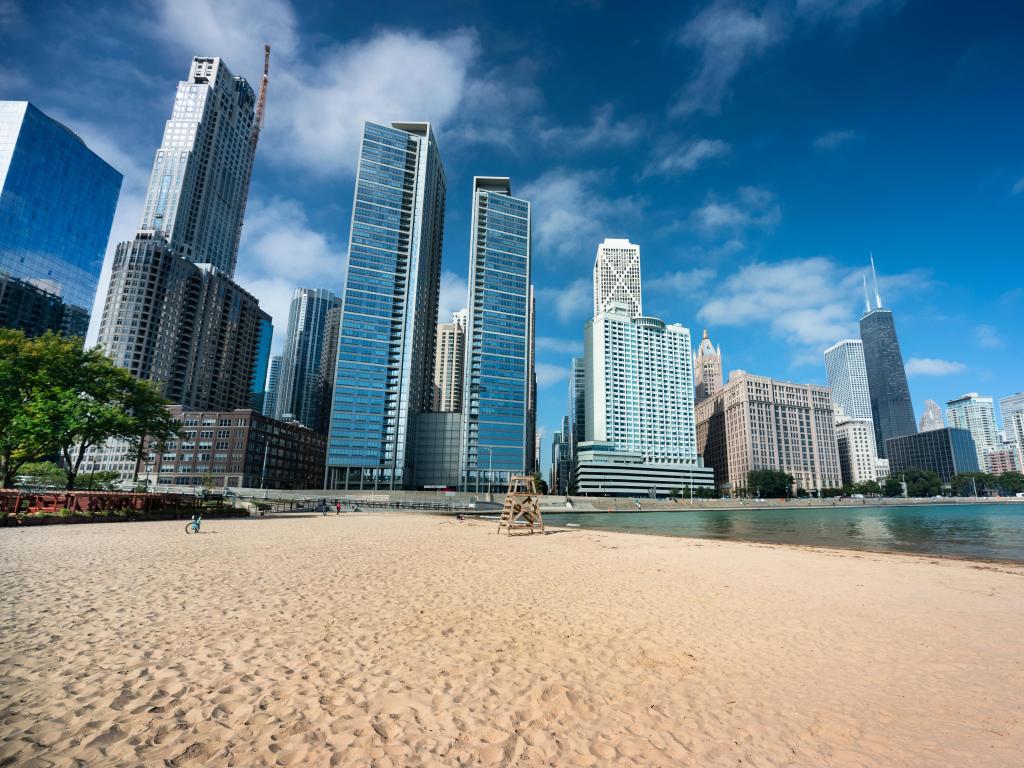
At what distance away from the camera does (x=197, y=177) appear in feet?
597

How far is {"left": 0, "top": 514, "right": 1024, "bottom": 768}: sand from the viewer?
5.52 metres

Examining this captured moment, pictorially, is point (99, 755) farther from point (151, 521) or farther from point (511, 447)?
point (511, 447)

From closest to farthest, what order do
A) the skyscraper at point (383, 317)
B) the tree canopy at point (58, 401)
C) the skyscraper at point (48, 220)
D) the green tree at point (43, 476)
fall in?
the tree canopy at point (58, 401), the green tree at point (43, 476), the skyscraper at point (48, 220), the skyscraper at point (383, 317)

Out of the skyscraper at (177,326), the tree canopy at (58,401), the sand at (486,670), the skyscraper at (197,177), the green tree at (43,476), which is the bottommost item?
the sand at (486,670)

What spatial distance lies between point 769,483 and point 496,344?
375 feet

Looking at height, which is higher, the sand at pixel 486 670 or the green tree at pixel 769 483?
the green tree at pixel 769 483

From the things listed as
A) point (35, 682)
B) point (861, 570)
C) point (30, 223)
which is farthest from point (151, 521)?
point (30, 223)

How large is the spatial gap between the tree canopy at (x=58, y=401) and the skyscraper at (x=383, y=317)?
299ft

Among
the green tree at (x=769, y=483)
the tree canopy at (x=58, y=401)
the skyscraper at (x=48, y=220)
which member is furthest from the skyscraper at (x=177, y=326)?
the green tree at (x=769, y=483)

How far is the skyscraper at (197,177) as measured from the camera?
564ft

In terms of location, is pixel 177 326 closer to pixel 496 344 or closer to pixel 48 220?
pixel 48 220

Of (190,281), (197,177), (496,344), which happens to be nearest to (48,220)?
(190,281)

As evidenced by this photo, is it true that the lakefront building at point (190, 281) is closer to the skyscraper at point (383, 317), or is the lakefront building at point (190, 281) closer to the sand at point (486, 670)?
the skyscraper at point (383, 317)

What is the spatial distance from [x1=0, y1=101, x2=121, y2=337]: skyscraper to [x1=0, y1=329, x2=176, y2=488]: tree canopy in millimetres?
109753
